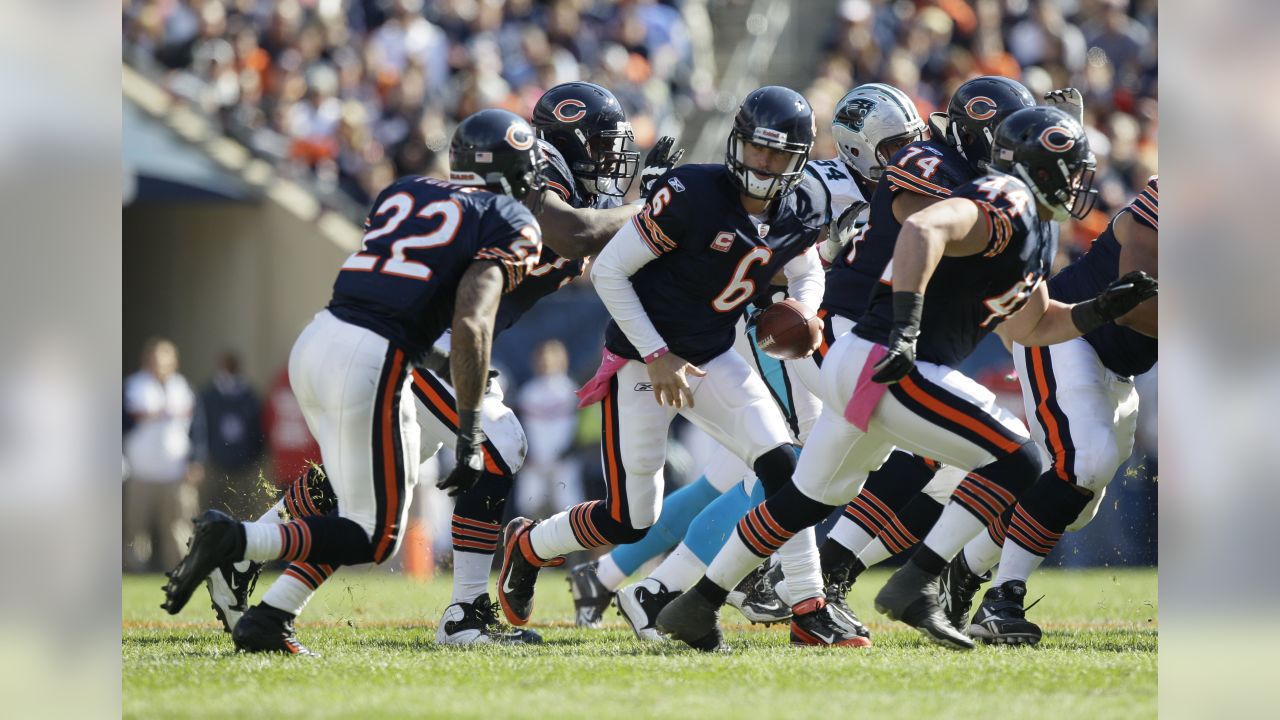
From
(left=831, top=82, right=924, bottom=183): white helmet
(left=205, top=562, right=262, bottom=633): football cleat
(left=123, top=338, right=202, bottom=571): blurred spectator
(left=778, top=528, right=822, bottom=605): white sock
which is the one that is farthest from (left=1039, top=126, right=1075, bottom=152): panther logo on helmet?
(left=123, top=338, right=202, bottom=571): blurred spectator

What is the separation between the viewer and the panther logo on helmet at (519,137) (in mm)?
5008

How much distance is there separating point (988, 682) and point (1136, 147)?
9.12 m

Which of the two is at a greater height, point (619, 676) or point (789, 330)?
point (789, 330)

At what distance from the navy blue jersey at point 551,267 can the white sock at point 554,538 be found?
76 centimetres

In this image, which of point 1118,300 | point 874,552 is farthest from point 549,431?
point 1118,300

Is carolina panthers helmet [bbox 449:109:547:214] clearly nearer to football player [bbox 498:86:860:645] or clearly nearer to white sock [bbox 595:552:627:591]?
football player [bbox 498:86:860:645]

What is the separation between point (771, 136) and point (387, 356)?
5.06 ft

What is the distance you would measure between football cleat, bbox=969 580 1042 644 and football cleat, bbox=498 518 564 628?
1.63m

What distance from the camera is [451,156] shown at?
5.07m

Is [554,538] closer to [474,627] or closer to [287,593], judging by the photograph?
[474,627]

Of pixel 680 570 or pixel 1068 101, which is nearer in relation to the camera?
pixel 680 570

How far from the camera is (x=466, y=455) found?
4.62 metres

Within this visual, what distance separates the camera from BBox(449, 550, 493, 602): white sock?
5.73m
